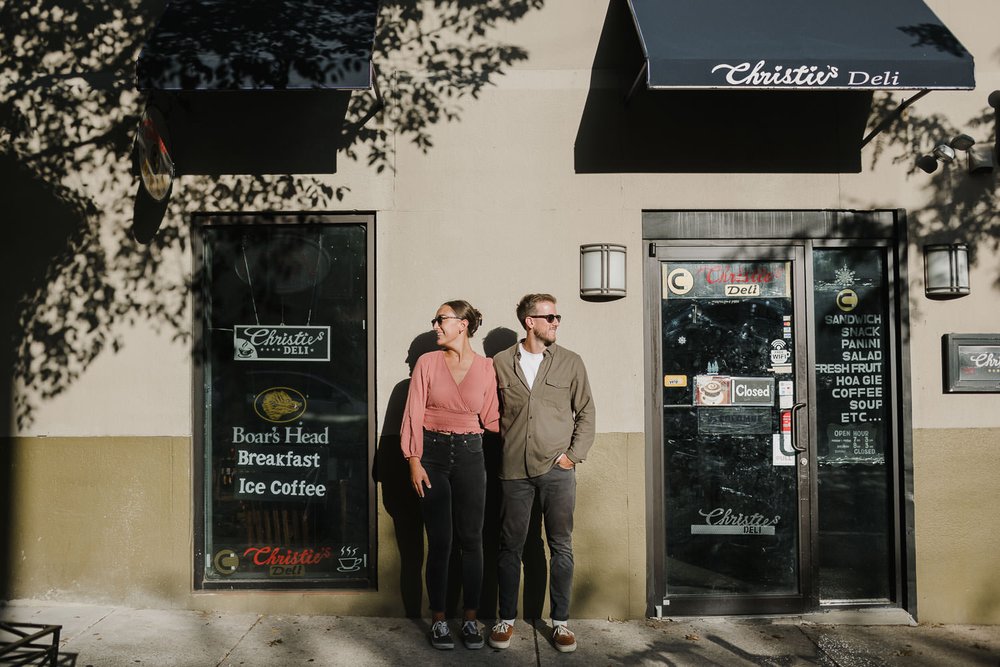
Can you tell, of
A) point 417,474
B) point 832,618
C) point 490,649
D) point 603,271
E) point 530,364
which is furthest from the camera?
point 832,618

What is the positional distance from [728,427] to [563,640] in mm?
1966

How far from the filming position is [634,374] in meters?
5.34

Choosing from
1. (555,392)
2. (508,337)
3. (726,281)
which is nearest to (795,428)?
(726,281)

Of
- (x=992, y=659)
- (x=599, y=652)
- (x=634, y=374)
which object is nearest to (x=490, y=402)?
(x=634, y=374)

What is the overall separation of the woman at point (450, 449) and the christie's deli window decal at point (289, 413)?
0.89m

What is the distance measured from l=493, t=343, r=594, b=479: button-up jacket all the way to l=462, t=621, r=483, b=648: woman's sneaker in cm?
99

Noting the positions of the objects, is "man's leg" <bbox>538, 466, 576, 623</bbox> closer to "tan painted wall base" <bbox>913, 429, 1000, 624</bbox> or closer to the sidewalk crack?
the sidewalk crack

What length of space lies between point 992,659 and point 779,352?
7.67ft

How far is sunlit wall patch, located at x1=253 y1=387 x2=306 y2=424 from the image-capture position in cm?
550

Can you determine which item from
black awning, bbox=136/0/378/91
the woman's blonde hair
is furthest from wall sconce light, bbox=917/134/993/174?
black awning, bbox=136/0/378/91

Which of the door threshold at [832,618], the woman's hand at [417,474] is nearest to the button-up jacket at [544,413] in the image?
the woman's hand at [417,474]

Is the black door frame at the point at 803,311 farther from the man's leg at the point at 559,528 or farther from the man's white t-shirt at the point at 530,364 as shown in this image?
the man's white t-shirt at the point at 530,364

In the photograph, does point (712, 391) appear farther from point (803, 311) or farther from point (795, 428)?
point (803, 311)

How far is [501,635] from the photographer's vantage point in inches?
186
